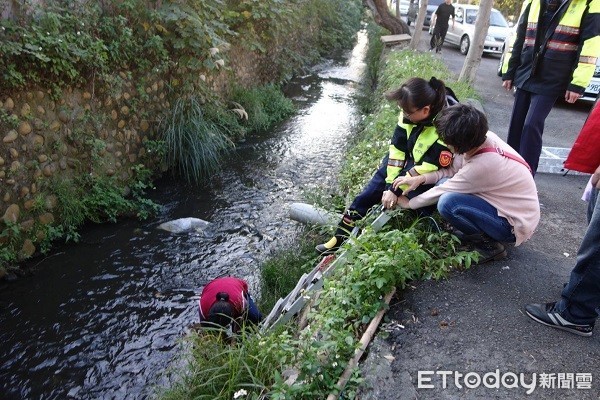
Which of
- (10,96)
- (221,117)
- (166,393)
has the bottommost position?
(166,393)

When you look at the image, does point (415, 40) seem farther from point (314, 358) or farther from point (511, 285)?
point (314, 358)

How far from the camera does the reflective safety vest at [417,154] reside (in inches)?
127

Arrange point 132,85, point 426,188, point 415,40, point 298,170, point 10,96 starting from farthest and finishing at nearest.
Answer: point 415,40, point 298,170, point 132,85, point 10,96, point 426,188

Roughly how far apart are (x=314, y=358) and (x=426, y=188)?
1.62 m

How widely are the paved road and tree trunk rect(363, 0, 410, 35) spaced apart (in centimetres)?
1305

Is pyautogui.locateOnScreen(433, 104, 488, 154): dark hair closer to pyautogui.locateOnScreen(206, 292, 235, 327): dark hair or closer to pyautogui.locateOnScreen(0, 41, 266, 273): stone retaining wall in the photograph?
pyautogui.locateOnScreen(206, 292, 235, 327): dark hair

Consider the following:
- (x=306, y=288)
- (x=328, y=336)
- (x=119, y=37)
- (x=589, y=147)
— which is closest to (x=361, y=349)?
(x=328, y=336)

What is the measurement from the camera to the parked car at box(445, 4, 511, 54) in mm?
→ 13984

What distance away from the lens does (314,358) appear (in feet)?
7.41

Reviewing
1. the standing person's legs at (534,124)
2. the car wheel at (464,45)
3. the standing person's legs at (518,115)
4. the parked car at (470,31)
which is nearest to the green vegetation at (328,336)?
the standing person's legs at (534,124)

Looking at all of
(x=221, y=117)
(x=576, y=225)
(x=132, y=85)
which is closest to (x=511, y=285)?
(x=576, y=225)

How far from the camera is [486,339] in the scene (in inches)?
97.3

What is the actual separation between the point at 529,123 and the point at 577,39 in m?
0.70

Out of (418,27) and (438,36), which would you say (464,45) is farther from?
(418,27)
